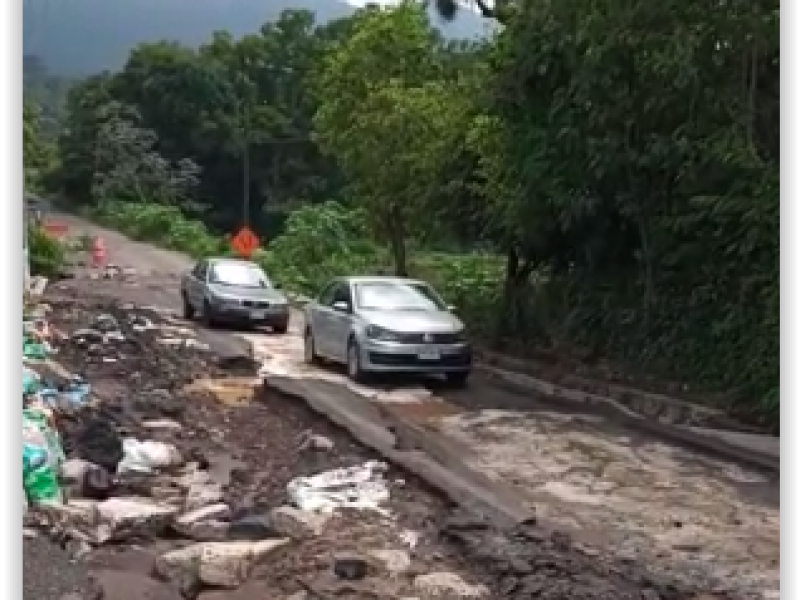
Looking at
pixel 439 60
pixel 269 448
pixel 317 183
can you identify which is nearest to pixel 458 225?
pixel 439 60

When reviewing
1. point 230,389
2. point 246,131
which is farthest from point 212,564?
point 246,131

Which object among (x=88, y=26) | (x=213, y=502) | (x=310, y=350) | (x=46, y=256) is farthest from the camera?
(x=46, y=256)

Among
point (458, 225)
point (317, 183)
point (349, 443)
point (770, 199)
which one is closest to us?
point (349, 443)

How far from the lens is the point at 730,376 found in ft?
43.4

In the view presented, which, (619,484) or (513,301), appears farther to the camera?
(513,301)

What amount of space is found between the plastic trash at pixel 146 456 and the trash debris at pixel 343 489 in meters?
1.11

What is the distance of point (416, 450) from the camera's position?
1073cm

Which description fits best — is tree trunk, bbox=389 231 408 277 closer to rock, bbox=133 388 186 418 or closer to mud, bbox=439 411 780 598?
rock, bbox=133 388 186 418

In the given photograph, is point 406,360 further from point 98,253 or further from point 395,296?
point 98,253

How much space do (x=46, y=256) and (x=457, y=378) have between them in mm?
19763

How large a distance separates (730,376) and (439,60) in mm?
12870

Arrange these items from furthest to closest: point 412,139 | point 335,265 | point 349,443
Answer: point 335,265, point 412,139, point 349,443

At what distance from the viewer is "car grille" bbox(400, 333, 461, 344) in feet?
50.6

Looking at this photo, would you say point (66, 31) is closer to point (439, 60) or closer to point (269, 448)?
point (269, 448)
